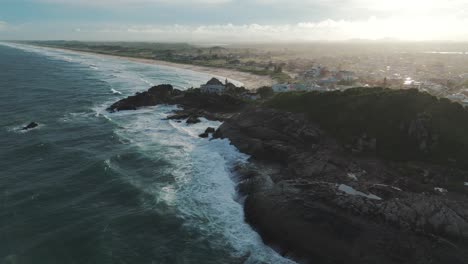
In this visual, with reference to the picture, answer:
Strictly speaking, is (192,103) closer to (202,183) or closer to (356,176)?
(202,183)

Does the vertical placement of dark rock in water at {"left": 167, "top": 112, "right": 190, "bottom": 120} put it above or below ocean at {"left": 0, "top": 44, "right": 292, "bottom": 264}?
above

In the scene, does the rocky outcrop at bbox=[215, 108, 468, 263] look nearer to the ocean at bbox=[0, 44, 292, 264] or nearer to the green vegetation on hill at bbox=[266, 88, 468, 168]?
the green vegetation on hill at bbox=[266, 88, 468, 168]

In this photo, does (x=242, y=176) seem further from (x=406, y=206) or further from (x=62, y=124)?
(x=62, y=124)

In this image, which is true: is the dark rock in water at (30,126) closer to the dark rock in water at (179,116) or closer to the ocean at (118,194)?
the ocean at (118,194)

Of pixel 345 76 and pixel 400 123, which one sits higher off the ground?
pixel 345 76

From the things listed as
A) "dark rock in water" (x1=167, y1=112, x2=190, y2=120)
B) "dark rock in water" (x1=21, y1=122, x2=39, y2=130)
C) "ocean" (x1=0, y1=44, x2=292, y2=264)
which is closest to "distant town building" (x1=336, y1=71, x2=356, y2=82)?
"dark rock in water" (x1=167, y1=112, x2=190, y2=120)

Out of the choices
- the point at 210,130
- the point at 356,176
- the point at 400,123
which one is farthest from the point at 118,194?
the point at 400,123
